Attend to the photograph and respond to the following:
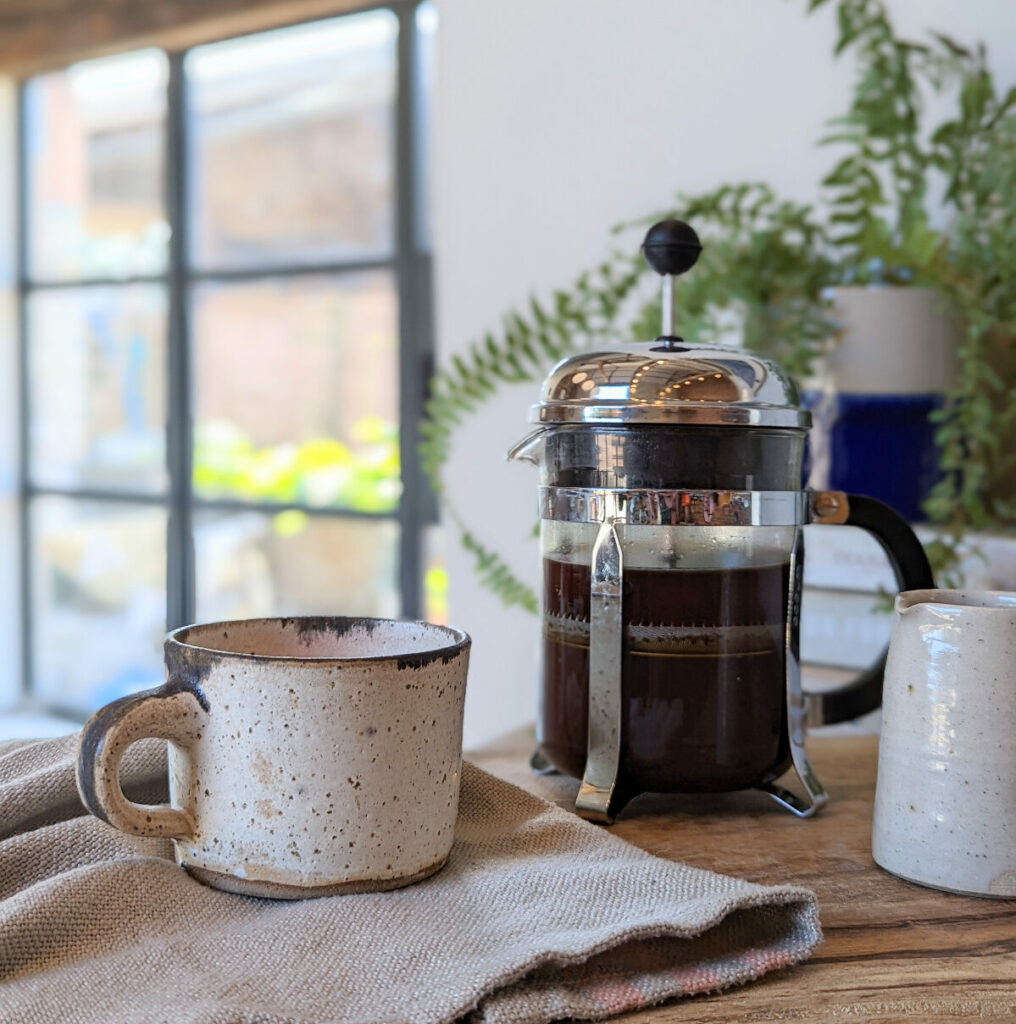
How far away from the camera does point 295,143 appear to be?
2.70 m

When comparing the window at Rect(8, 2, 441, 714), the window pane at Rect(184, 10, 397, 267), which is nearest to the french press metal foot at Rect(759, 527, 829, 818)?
the window at Rect(8, 2, 441, 714)

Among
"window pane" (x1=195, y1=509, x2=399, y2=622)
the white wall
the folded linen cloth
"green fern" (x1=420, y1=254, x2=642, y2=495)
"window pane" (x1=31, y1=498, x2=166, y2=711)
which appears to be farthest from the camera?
"window pane" (x1=31, y1=498, x2=166, y2=711)

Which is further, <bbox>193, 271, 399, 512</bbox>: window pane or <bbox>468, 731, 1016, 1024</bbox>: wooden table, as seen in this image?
<bbox>193, 271, 399, 512</bbox>: window pane

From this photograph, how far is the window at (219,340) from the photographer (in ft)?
8.41

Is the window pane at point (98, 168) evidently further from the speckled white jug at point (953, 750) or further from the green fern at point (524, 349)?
the speckled white jug at point (953, 750)

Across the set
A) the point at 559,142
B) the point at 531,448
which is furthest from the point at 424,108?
the point at 531,448

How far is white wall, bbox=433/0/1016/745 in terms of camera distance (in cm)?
118

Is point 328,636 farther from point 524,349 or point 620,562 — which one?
point 524,349

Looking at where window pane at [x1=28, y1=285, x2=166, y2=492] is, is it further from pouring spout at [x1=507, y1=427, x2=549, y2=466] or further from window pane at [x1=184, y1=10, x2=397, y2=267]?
pouring spout at [x1=507, y1=427, x2=549, y2=466]

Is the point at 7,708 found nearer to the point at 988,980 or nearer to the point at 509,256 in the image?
the point at 509,256

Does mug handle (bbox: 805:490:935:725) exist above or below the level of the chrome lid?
below

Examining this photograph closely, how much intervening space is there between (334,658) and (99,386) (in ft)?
9.50

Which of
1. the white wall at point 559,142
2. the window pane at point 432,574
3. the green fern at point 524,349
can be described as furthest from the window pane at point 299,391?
the green fern at point 524,349

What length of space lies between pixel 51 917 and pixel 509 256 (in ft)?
3.67
